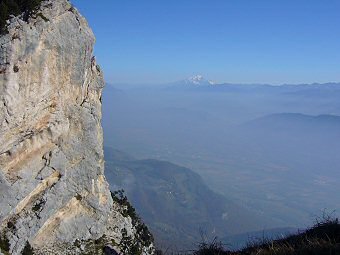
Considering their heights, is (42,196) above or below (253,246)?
below

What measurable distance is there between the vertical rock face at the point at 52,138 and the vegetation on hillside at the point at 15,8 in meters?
0.47

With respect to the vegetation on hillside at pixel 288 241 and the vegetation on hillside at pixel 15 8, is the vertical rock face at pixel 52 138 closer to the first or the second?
the vegetation on hillside at pixel 15 8

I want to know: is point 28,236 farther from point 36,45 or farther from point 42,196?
point 36,45

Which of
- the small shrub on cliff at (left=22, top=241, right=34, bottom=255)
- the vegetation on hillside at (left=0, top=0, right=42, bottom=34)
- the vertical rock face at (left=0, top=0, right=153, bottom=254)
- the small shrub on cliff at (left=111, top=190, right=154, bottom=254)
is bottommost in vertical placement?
the small shrub on cliff at (left=111, top=190, right=154, bottom=254)

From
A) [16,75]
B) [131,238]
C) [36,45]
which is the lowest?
[131,238]

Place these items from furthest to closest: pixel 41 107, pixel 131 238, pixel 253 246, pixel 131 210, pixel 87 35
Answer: pixel 131 210
pixel 131 238
pixel 87 35
pixel 41 107
pixel 253 246

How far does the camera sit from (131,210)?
49750 millimetres

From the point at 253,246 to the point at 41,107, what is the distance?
2463 cm

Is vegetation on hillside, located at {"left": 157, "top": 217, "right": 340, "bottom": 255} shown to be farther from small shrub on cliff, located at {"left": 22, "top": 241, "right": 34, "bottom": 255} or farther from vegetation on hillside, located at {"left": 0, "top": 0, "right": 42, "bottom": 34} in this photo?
small shrub on cliff, located at {"left": 22, "top": 241, "right": 34, "bottom": 255}

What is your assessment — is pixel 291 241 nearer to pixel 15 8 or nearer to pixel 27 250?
pixel 15 8

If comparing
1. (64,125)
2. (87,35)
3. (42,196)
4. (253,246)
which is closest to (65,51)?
(87,35)

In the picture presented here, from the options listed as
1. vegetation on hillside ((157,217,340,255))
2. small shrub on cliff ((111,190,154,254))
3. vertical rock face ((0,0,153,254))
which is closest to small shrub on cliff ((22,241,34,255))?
vertical rock face ((0,0,153,254))

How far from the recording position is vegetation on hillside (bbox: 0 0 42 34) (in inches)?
1144

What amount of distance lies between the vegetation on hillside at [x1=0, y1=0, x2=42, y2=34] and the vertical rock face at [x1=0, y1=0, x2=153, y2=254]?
474mm
